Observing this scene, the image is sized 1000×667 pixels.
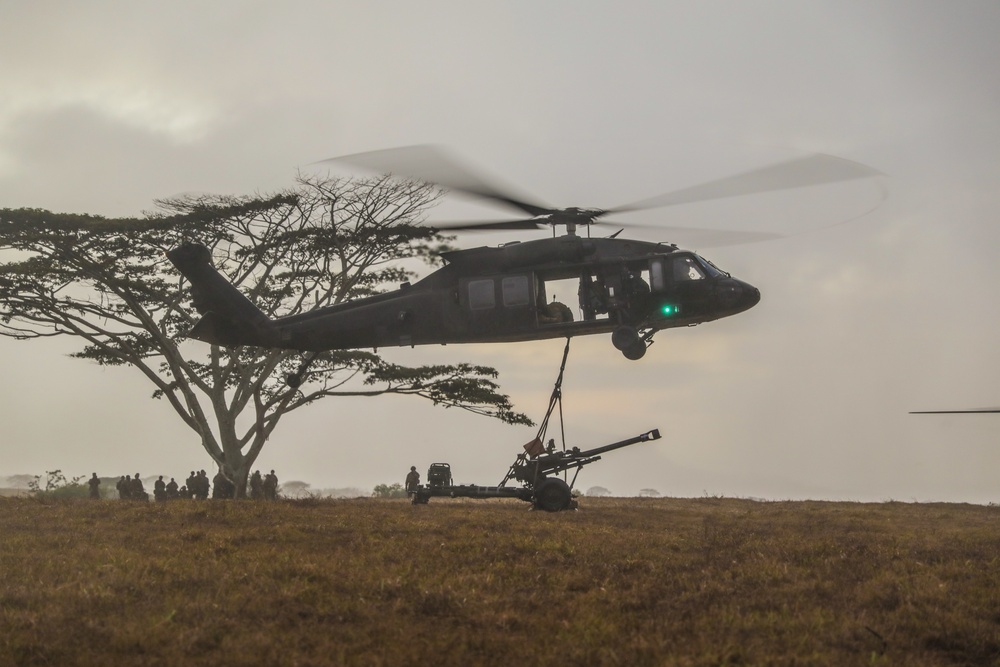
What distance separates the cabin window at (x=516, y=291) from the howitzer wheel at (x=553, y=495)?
13.4 ft

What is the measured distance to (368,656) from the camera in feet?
28.8

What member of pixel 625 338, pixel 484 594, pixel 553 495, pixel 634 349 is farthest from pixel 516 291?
pixel 484 594

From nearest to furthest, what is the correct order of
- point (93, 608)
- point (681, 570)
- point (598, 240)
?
1. point (93, 608)
2. point (681, 570)
3. point (598, 240)

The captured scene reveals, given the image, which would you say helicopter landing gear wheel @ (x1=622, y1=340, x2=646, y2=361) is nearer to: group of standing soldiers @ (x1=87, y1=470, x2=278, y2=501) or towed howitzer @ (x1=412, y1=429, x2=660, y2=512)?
towed howitzer @ (x1=412, y1=429, x2=660, y2=512)

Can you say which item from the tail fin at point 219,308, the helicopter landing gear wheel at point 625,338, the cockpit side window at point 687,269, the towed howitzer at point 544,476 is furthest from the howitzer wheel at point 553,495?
the tail fin at point 219,308

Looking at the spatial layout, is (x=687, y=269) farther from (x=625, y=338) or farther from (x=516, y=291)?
(x=516, y=291)

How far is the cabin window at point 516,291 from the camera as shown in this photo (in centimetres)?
1950

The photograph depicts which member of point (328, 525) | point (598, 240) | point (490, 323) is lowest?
point (328, 525)

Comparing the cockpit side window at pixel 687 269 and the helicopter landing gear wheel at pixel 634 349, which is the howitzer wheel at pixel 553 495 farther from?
the cockpit side window at pixel 687 269

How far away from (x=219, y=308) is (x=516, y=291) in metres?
6.75

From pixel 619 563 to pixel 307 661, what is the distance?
5.41 metres

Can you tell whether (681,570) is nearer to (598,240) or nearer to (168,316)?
(598,240)

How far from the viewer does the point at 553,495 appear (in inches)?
807

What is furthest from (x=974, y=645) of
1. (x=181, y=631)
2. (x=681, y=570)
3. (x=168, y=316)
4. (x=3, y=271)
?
(x=3, y=271)
